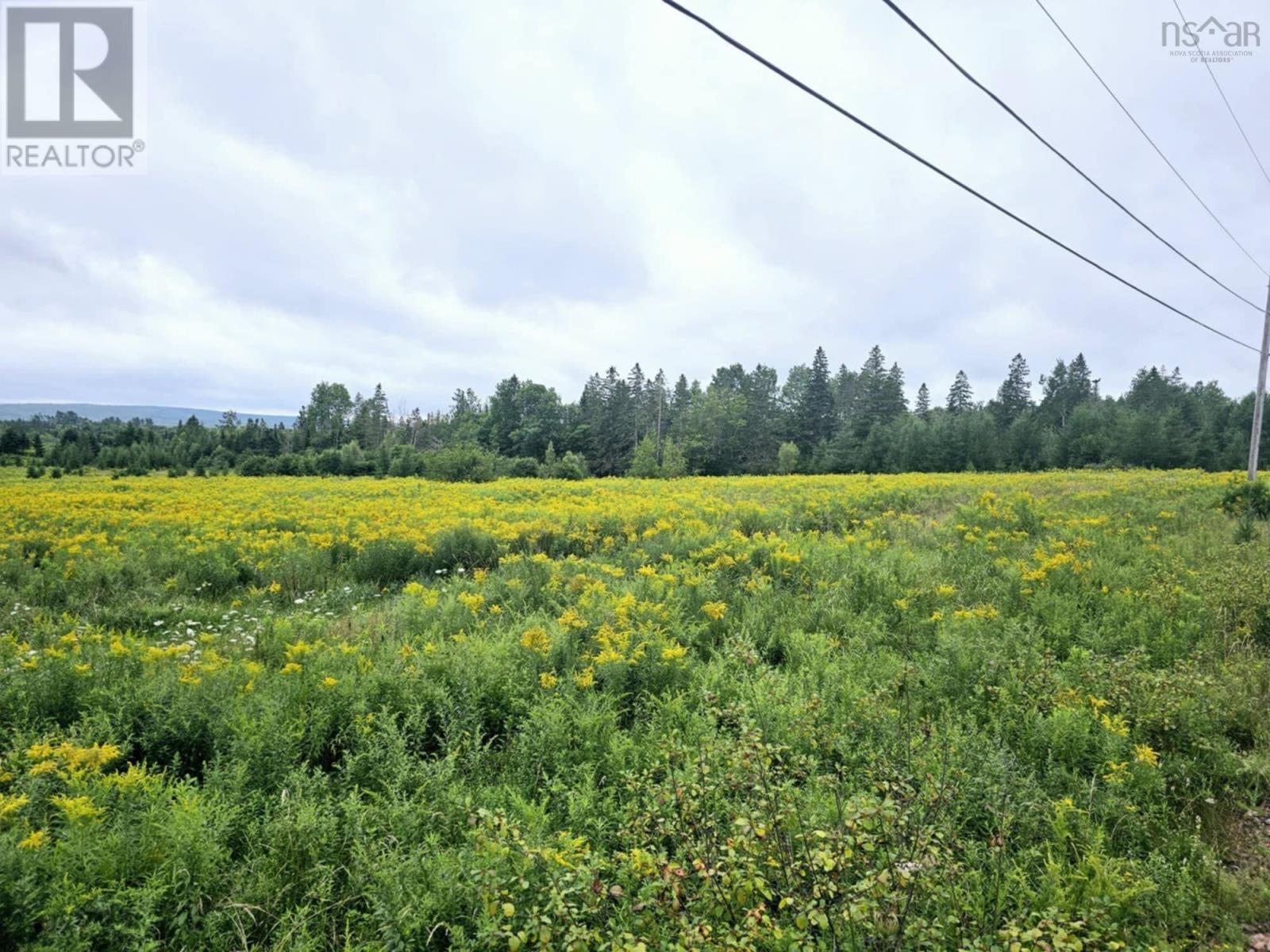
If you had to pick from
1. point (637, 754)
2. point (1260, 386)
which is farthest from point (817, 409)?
point (637, 754)

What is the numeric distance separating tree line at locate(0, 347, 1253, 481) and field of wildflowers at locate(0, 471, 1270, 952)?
1068 inches

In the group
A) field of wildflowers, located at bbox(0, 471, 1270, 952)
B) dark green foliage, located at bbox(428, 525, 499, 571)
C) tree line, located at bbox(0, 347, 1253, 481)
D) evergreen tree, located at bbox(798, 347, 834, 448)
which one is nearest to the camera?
field of wildflowers, located at bbox(0, 471, 1270, 952)

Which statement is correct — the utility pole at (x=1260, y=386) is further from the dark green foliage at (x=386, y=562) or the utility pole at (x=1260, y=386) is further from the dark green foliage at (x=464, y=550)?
the dark green foliage at (x=386, y=562)

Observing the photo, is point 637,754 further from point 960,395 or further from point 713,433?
point 960,395

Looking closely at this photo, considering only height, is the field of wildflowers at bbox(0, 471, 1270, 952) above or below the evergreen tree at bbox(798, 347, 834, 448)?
below

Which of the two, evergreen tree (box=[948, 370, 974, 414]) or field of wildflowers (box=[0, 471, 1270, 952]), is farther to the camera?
evergreen tree (box=[948, 370, 974, 414])

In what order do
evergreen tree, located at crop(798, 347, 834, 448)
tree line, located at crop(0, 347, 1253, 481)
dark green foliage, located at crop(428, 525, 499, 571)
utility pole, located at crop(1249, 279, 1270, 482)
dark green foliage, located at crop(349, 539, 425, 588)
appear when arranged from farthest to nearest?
evergreen tree, located at crop(798, 347, 834, 448) < tree line, located at crop(0, 347, 1253, 481) < utility pole, located at crop(1249, 279, 1270, 482) < dark green foliage, located at crop(428, 525, 499, 571) < dark green foliage, located at crop(349, 539, 425, 588)

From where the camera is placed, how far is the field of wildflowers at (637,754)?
226 cm

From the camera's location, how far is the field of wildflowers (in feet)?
7.43

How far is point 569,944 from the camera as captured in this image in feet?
6.32

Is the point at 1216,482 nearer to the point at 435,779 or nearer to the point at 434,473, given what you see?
the point at 435,779

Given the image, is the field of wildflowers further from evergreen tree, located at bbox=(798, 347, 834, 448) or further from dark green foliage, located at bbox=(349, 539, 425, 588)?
evergreen tree, located at bbox=(798, 347, 834, 448)

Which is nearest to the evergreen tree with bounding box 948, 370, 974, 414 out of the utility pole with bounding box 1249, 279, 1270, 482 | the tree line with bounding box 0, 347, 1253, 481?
the tree line with bounding box 0, 347, 1253, 481

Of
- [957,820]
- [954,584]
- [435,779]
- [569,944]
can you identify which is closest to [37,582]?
[435,779]
